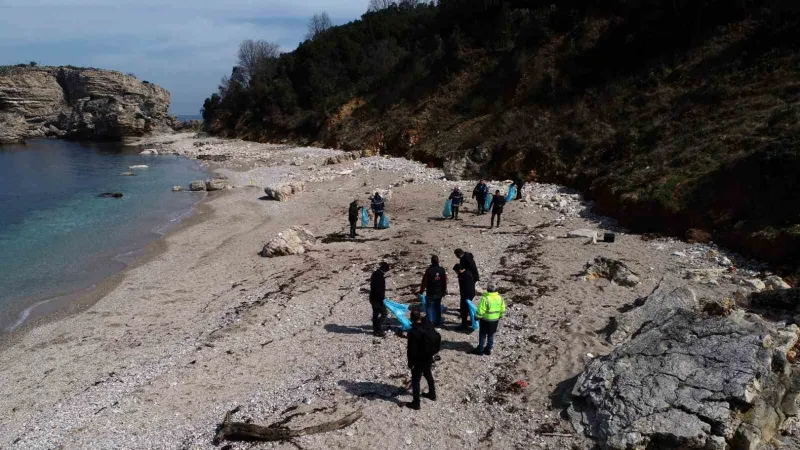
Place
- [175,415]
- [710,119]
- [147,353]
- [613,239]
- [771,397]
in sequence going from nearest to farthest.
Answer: [771,397] → [175,415] → [147,353] → [613,239] → [710,119]

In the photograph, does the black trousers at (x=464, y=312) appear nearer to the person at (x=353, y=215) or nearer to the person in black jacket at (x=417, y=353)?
the person in black jacket at (x=417, y=353)

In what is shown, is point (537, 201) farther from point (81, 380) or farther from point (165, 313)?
point (81, 380)

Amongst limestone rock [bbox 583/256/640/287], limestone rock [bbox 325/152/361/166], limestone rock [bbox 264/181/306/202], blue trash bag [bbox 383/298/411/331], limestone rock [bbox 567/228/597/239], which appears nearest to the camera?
blue trash bag [bbox 383/298/411/331]

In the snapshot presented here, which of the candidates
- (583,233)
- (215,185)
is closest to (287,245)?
(583,233)

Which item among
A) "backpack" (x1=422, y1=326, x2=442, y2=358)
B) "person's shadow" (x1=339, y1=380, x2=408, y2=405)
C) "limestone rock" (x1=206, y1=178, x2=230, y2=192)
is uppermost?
"backpack" (x1=422, y1=326, x2=442, y2=358)

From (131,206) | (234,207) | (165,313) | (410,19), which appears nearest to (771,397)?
(165,313)

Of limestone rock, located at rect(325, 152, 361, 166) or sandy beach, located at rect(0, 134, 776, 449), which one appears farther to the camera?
limestone rock, located at rect(325, 152, 361, 166)

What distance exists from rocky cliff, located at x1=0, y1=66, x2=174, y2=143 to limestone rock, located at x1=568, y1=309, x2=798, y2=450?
87.4 m

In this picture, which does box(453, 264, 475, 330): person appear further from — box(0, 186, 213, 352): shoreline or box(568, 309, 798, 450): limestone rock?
box(0, 186, 213, 352): shoreline

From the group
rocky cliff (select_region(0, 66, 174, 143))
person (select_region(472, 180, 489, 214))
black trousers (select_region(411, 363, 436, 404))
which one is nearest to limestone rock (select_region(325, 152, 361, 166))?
person (select_region(472, 180, 489, 214))

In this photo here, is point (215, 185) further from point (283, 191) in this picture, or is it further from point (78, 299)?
point (78, 299)

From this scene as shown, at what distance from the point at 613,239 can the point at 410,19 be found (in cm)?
5508

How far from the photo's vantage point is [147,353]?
11867 millimetres

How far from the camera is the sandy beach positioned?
8.46 meters
